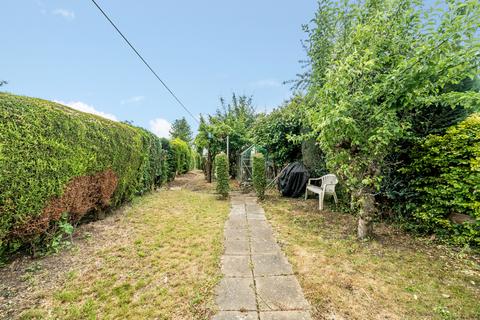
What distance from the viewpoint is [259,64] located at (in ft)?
33.2

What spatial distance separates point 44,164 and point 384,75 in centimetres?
474

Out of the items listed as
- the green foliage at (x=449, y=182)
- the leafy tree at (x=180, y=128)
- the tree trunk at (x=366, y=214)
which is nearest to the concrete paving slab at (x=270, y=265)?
the tree trunk at (x=366, y=214)

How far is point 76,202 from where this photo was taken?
313cm

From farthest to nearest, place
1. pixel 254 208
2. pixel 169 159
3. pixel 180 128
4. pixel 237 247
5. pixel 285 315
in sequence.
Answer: pixel 180 128, pixel 169 159, pixel 254 208, pixel 237 247, pixel 285 315

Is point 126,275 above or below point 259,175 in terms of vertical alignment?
below

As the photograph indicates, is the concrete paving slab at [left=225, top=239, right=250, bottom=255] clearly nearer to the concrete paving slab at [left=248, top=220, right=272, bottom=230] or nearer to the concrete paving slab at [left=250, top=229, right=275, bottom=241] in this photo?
the concrete paving slab at [left=250, top=229, right=275, bottom=241]

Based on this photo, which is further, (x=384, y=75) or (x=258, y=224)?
(x=258, y=224)

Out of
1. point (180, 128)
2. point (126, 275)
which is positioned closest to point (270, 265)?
point (126, 275)

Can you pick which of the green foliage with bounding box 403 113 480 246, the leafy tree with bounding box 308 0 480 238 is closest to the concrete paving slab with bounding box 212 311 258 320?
the leafy tree with bounding box 308 0 480 238

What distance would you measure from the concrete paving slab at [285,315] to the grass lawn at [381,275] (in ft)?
0.38

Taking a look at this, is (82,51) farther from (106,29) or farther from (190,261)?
(190,261)

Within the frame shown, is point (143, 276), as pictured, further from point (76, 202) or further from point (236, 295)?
point (76, 202)

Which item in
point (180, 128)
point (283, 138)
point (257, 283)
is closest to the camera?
point (257, 283)

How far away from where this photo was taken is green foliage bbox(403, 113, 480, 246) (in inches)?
110
